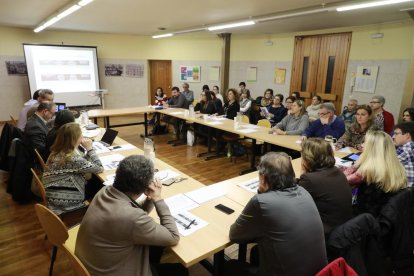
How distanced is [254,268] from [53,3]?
5368mm

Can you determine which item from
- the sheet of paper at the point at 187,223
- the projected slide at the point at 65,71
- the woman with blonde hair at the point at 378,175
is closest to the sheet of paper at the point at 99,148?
the sheet of paper at the point at 187,223

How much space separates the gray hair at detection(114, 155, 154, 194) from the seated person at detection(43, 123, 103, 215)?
112 cm

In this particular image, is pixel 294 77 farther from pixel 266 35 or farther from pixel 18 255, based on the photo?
pixel 18 255

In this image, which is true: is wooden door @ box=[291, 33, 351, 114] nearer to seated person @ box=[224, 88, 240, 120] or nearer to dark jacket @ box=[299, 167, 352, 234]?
seated person @ box=[224, 88, 240, 120]

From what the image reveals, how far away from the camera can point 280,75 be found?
771 cm

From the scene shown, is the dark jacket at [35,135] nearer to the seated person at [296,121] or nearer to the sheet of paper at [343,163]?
the seated person at [296,121]

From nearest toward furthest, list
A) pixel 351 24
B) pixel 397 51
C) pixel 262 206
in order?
1. pixel 262 206
2. pixel 397 51
3. pixel 351 24

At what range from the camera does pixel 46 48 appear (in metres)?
7.99

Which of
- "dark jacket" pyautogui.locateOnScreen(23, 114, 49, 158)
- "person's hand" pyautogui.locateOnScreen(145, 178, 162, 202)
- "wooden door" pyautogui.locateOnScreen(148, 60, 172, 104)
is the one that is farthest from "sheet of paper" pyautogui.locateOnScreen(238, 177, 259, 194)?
"wooden door" pyautogui.locateOnScreen(148, 60, 172, 104)

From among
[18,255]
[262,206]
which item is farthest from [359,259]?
[18,255]

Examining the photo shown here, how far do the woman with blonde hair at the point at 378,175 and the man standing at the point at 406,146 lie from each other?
1.67ft

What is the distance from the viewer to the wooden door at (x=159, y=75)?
10109 millimetres

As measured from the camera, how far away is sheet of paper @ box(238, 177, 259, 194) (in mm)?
2342

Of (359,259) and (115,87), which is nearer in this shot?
(359,259)
